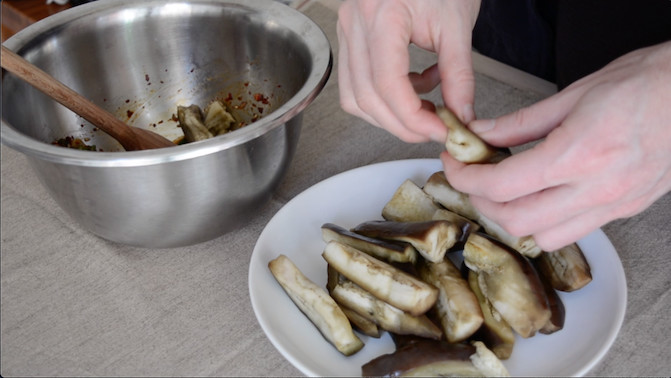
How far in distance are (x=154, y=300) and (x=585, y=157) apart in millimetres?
508

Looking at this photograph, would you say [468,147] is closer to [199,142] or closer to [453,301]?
[453,301]

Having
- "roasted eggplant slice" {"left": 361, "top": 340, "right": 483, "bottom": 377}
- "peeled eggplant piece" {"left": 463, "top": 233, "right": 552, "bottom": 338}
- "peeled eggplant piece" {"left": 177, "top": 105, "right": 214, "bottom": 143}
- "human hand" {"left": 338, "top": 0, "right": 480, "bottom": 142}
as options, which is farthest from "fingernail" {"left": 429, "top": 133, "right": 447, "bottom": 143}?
"peeled eggplant piece" {"left": 177, "top": 105, "right": 214, "bottom": 143}

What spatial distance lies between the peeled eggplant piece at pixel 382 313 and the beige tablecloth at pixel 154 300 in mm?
100

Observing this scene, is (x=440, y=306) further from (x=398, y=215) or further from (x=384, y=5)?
(x=384, y=5)

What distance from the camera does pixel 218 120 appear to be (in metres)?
0.96

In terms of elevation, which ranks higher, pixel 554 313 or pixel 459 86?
pixel 459 86

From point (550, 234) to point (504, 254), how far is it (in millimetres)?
52


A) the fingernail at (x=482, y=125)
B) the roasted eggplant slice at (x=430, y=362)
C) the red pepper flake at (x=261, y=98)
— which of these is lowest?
the roasted eggplant slice at (x=430, y=362)

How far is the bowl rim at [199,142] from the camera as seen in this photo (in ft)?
2.23

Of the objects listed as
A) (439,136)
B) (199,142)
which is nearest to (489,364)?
(439,136)

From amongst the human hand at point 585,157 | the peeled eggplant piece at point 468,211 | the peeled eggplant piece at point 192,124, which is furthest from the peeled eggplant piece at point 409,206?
the peeled eggplant piece at point 192,124

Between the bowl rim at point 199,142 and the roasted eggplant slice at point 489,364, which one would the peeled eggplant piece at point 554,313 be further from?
the bowl rim at point 199,142

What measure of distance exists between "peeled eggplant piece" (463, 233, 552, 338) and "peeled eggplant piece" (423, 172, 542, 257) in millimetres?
26

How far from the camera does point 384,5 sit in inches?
29.9
